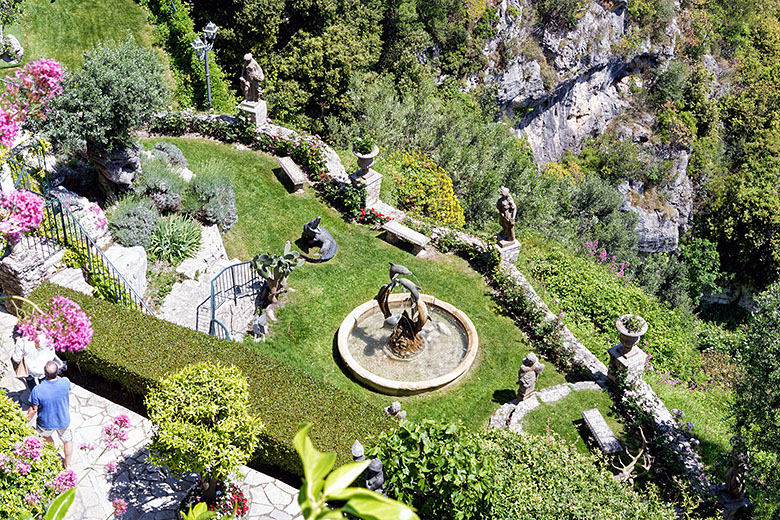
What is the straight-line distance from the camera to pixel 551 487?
978 cm

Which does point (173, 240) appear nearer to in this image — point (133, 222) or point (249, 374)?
point (133, 222)

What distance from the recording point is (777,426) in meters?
10.1

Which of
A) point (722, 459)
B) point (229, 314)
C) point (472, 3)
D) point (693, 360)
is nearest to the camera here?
point (722, 459)

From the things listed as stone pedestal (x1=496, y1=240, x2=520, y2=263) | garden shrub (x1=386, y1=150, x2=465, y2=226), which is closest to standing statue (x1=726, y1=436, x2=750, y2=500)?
stone pedestal (x1=496, y1=240, x2=520, y2=263)

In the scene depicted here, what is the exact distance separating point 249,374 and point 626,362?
7574 millimetres

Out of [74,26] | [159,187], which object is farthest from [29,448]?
[74,26]

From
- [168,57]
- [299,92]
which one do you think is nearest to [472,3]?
[299,92]

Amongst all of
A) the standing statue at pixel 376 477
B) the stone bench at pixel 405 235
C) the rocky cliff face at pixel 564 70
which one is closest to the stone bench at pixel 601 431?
the standing statue at pixel 376 477

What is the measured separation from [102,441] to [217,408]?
111 inches

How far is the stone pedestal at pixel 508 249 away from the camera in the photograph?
16000mm

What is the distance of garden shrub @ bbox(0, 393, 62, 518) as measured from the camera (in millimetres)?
6309

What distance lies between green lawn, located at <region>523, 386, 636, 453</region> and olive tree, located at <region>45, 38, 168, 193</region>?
33.4 feet

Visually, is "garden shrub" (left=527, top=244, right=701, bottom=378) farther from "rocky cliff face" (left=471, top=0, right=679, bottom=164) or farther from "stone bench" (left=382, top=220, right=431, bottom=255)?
"rocky cliff face" (left=471, top=0, right=679, bottom=164)

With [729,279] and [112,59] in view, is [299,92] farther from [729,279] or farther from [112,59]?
[729,279]
